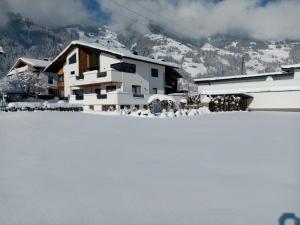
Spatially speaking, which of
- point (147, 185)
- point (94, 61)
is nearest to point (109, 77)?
point (94, 61)

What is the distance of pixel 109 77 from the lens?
30.0m

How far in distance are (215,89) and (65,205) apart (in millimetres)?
36123

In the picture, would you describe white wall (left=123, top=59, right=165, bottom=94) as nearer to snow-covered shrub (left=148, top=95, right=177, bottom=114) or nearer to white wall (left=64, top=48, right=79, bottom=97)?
white wall (left=64, top=48, right=79, bottom=97)

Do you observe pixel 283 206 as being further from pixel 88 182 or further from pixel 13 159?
pixel 13 159

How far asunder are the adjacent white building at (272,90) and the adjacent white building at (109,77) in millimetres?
7672

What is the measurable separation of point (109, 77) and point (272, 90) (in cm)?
1689

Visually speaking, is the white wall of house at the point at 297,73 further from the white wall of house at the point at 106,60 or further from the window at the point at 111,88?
the window at the point at 111,88

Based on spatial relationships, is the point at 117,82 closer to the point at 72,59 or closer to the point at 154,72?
the point at 154,72

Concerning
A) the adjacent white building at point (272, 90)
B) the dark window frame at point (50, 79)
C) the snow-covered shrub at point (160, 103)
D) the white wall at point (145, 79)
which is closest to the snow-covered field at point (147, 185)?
the snow-covered shrub at point (160, 103)

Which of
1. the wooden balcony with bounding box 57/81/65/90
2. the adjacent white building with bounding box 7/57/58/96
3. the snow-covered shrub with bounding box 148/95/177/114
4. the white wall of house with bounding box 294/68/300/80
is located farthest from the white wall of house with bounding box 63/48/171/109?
the white wall of house with bounding box 294/68/300/80

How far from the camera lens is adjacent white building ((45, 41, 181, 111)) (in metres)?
30.2

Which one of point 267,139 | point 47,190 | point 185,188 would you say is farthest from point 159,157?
point 267,139

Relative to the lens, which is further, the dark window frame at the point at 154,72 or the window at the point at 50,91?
the window at the point at 50,91

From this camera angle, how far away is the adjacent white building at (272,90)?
1132 inches
